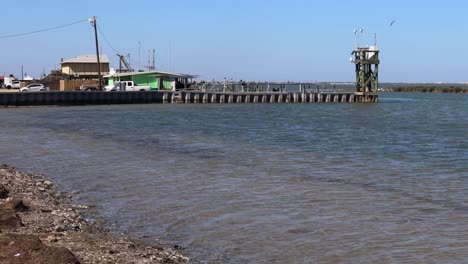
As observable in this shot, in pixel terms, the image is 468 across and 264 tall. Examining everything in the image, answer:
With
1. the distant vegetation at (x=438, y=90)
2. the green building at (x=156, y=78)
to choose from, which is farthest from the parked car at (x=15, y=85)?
the distant vegetation at (x=438, y=90)

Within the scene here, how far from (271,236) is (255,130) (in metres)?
26.4

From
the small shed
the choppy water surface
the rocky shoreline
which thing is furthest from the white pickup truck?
the rocky shoreline

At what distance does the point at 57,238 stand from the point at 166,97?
6317 centimetres

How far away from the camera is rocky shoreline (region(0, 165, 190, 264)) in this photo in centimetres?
852

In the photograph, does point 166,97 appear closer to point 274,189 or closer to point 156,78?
point 156,78

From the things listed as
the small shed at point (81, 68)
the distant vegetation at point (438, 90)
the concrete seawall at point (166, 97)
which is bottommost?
the concrete seawall at point (166, 97)

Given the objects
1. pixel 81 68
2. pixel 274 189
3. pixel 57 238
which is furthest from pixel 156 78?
pixel 57 238

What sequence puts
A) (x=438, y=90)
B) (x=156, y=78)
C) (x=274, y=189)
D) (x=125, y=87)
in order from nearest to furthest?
(x=274, y=189) < (x=125, y=87) < (x=156, y=78) < (x=438, y=90)

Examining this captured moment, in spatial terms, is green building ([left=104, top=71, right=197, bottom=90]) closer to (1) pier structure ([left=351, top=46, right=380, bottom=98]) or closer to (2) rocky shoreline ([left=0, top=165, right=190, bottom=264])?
(1) pier structure ([left=351, top=46, right=380, bottom=98])

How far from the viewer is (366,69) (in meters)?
74.5

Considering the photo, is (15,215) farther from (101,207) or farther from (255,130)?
(255,130)

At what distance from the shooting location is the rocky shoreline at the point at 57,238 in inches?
335

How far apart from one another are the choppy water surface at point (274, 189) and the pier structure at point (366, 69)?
40.8 metres

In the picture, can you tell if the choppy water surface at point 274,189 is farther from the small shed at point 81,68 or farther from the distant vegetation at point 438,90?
the distant vegetation at point 438,90
